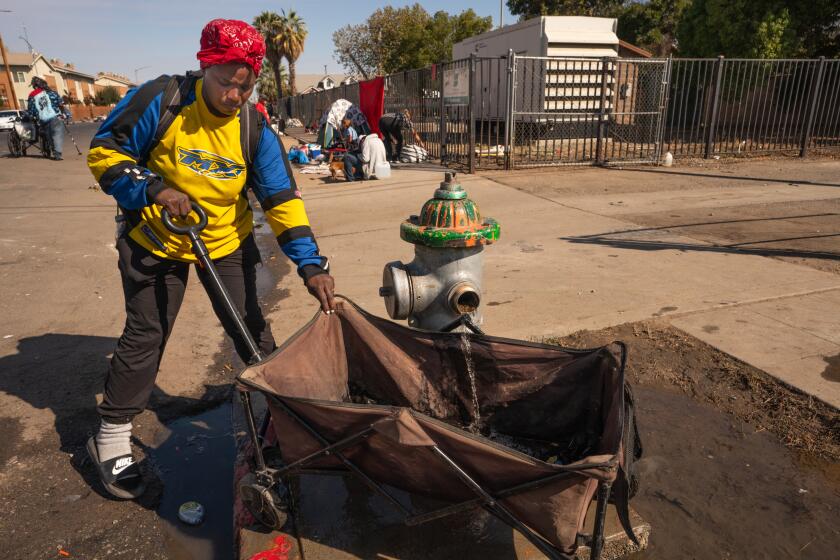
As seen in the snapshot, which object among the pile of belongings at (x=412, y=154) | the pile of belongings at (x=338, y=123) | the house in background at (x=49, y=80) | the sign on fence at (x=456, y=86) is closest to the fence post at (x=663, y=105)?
the sign on fence at (x=456, y=86)

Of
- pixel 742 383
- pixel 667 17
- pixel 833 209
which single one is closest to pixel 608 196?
pixel 833 209

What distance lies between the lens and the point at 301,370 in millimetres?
2400

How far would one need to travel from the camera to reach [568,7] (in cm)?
3397

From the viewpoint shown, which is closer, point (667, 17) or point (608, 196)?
point (608, 196)

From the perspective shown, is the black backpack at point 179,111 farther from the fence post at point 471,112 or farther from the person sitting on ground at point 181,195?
the fence post at point 471,112

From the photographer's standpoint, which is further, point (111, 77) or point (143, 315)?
point (111, 77)

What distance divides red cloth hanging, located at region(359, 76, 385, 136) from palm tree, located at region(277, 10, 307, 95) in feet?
106

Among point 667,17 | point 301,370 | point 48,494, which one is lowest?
point 48,494

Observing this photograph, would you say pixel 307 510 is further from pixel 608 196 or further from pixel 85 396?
pixel 608 196

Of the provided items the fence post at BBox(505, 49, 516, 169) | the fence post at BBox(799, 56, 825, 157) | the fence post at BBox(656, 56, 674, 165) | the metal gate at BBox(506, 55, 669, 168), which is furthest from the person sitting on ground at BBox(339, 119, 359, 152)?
the fence post at BBox(799, 56, 825, 157)

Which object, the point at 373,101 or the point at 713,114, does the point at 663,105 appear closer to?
the point at 713,114

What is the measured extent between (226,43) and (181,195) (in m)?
0.61

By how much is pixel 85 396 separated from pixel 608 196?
8.01m

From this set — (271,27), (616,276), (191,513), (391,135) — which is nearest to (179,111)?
(191,513)
